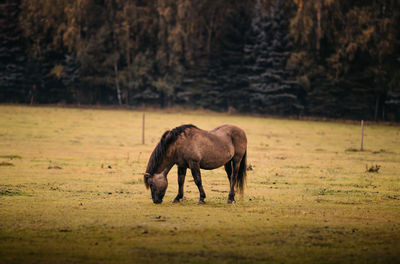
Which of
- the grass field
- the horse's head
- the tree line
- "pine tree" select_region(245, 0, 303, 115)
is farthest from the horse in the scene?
"pine tree" select_region(245, 0, 303, 115)

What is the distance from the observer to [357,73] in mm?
59125

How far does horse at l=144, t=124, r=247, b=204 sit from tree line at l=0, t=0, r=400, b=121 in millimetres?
45888

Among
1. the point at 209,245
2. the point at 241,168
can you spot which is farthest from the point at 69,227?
the point at 241,168

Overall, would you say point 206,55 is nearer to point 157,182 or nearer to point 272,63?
point 272,63

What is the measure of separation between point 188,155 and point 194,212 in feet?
5.06

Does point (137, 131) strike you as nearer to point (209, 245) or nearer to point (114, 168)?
point (114, 168)

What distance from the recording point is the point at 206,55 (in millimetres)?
70125

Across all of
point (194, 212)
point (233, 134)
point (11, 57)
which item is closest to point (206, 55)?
point (11, 57)

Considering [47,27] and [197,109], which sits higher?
[47,27]

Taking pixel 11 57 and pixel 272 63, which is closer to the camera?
pixel 272 63

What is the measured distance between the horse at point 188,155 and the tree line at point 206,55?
4589cm

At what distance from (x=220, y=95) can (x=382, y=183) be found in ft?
169

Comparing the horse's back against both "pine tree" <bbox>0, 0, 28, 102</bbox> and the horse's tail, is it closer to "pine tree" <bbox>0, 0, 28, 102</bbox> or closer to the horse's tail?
the horse's tail

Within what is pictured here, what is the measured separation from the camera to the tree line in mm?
58312
